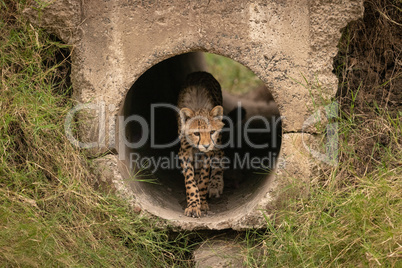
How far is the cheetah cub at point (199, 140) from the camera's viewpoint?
205 inches

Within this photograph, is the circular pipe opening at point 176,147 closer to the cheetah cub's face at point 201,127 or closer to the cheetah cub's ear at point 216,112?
the cheetah cub's face at point 201,127

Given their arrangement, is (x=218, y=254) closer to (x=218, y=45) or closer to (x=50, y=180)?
(x=50, y=180)

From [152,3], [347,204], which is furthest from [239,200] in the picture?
[152,3]

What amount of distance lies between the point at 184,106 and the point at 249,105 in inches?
115

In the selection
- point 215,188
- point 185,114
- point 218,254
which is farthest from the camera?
point 215,188

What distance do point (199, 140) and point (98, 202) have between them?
1.29 m

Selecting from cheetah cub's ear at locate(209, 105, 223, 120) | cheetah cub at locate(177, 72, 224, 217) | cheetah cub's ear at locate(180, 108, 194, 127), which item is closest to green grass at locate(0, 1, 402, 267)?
cheetah cub at locate(177, 72, 224, 217)

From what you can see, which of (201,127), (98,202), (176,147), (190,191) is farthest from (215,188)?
(98,202)

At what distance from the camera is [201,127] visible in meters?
5.30

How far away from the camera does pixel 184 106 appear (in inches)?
227

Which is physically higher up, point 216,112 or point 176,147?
point 216,112

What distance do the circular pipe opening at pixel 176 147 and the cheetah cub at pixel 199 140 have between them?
17 cm

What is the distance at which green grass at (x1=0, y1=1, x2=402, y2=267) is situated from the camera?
11.8 ft

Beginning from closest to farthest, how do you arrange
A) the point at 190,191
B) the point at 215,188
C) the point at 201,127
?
the point at 190,191, the point at 201,127, the point at 215,188
